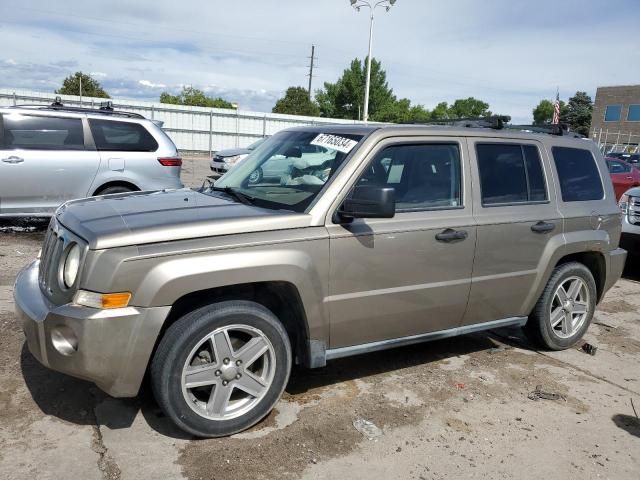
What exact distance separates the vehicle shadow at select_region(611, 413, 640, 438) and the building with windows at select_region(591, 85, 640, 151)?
184ft

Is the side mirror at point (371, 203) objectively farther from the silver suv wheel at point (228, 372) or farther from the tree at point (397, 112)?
the tree at point (397, 112)

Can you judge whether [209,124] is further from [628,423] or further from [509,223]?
[628,423]

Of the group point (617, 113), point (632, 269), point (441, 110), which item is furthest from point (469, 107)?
point (632, 269)

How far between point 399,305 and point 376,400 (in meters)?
0.68

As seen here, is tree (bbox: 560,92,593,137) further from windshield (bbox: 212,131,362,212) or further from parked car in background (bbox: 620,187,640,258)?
windshield (bbox: 212,131,362,212)

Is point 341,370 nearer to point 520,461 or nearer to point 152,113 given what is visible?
point 520,461

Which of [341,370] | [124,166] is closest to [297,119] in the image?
[124,166]

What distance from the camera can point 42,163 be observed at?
7.64m

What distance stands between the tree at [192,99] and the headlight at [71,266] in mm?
75578

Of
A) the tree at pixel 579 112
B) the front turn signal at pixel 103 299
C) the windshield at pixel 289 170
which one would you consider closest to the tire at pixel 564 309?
the windshield at pixel 289 170

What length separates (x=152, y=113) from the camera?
1029 inches

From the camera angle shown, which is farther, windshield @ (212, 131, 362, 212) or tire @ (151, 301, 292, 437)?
windshield @ (212, 131, 362, 212)

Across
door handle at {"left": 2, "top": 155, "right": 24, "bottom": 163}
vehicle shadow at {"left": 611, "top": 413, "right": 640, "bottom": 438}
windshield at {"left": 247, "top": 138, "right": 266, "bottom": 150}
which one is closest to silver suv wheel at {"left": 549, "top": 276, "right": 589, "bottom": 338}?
vehicle shadow at {"left": 611, "top": 413, "right": 640, "bottom": 438}

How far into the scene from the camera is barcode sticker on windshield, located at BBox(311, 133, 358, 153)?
3.78 meters
